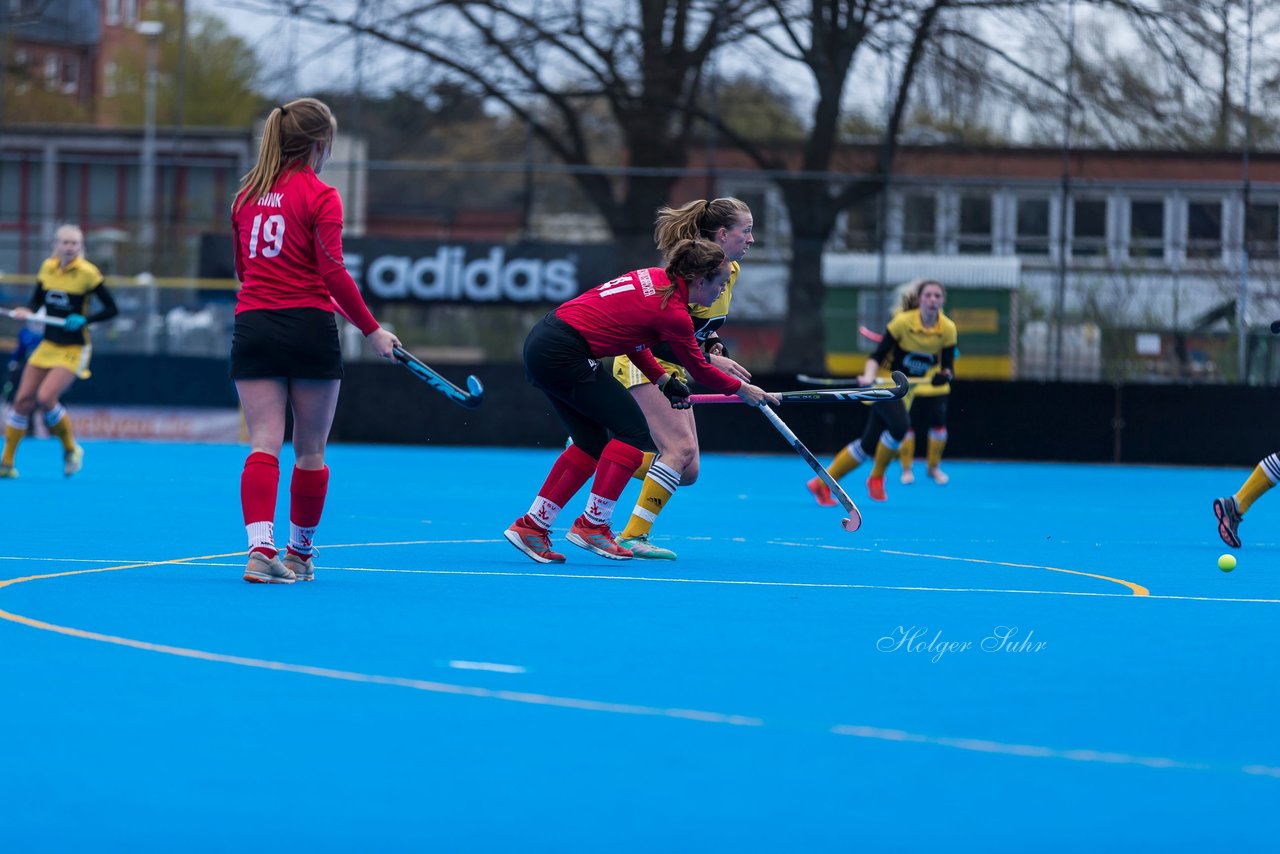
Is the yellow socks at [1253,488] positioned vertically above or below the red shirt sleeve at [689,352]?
below

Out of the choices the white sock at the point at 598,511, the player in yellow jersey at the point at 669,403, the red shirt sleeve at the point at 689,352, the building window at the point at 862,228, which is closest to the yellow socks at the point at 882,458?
the player in yellow jersey at the point at 669,403

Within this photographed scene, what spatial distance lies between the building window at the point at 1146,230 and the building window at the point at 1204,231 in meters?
0.32

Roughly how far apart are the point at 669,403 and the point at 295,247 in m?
2.32

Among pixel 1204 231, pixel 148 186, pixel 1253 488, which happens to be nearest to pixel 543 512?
pixel 1253 488

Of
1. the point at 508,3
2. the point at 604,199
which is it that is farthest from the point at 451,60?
the point at 604,199

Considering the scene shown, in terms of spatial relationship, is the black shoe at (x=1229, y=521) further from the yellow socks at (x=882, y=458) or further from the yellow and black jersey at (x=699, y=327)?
the yellow socks at (x=882, y=458)

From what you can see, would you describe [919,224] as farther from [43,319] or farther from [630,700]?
[630,700]

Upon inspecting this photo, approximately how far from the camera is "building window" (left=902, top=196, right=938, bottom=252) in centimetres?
2188

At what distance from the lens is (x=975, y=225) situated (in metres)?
21.8

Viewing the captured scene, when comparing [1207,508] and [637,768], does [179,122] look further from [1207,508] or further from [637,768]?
[637,768]

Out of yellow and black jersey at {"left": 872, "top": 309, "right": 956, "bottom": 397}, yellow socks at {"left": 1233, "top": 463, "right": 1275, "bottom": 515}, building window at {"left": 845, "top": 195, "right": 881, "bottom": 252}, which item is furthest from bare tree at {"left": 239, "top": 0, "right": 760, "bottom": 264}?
yellow socks at {"left": 1233, "top": 463, "right": 1275, "bottom": 515}

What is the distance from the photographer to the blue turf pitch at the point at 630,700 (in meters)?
3.51

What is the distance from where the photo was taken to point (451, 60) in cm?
2428

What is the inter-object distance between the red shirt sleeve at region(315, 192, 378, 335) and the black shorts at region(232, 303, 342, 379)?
0.45ft
